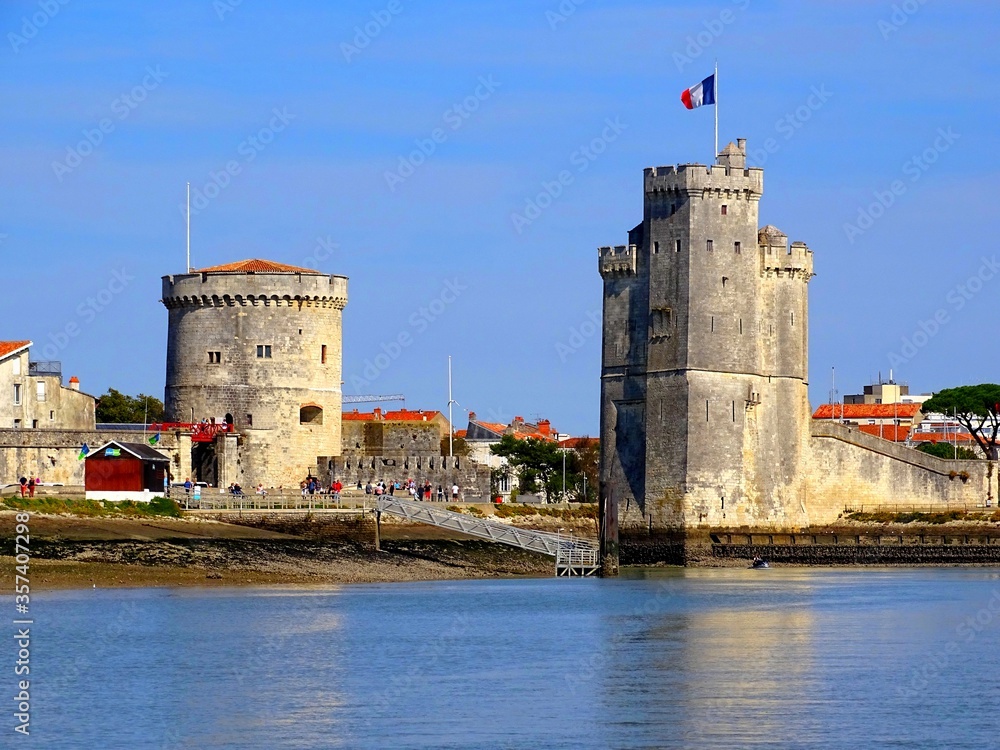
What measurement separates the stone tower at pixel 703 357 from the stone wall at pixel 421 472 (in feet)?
14.6

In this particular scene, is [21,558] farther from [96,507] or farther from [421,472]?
[421,472]

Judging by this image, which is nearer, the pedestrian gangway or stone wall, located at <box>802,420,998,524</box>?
the pedestrian gangway

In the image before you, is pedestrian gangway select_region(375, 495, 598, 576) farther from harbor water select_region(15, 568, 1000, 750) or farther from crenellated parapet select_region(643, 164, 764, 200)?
crenellated parapet select_region(643, 164, 764, 200)

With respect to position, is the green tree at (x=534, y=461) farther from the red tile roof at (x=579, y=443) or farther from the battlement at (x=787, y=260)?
the battlement at (x=787, y=260)

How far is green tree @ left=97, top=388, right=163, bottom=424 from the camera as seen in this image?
3492 inches

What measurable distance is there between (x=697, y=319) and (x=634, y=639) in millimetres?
29991

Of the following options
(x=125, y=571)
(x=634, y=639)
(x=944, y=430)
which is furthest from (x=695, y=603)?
(x=944, y=430)

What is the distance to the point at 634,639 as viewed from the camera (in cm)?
4081

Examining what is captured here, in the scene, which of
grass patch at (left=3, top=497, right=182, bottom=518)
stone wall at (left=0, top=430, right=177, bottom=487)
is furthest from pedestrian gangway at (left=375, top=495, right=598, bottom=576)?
stone wall at (left=0, top=430, right=177, bottom=487)

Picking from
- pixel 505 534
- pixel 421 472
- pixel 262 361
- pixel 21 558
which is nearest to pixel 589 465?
pixel 421 472

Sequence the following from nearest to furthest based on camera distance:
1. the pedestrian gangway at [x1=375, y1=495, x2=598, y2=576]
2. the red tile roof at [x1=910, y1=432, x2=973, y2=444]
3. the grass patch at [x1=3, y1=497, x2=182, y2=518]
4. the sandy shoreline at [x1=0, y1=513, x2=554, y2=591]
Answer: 1. the sandy shoreline at [x1=0, y1=513, x2=554, y2=591]
2. the grass patch at [x1=3, y1=497, x2=182, y2=518]
3. the pedestrian gangway at [x1=375, y1=495, x2=598, y2=576]
4. the red tile roof at [x1=910, y1=432, x2=973, y2=444]

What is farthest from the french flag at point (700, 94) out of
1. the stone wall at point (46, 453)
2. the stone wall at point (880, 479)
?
the stone wall at point (46, 453)

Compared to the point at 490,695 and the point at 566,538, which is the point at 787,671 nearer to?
the point at 490,695

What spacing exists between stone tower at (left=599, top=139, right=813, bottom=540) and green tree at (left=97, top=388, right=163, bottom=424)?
24298 millimetres
